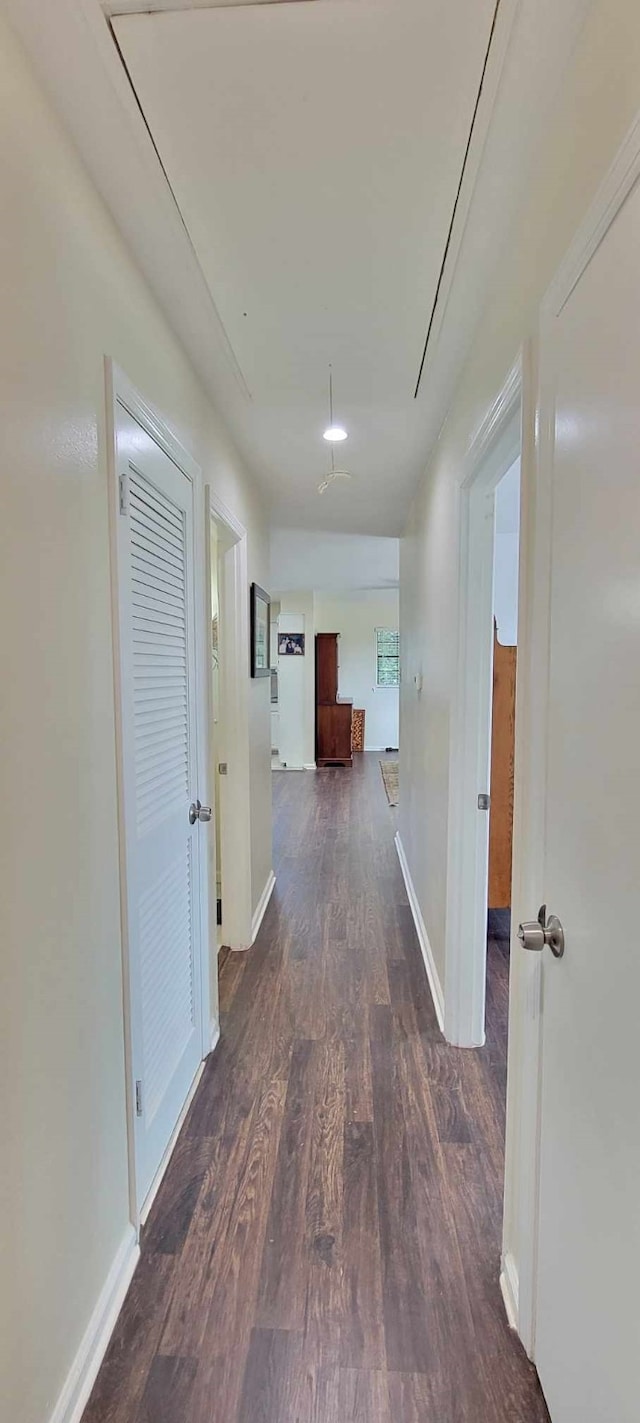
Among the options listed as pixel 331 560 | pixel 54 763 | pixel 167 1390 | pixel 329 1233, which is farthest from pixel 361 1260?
pixel 331 560

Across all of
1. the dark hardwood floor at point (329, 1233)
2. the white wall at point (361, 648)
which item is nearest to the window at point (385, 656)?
the white wall at point (361, 648)

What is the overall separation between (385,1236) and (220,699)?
201 centimetres

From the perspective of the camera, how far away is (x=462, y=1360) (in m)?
1.19

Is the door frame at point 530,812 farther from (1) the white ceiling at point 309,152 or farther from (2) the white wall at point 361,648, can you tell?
(2) the white wall at point 361,648

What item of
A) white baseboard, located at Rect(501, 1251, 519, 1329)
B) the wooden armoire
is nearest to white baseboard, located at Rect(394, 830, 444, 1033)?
white baseboard, located at Rect(501, 1251, 519, 1329)

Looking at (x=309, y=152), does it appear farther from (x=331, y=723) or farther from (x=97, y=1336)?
(x=331, y=723)

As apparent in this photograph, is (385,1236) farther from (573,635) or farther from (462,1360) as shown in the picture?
(573,635)

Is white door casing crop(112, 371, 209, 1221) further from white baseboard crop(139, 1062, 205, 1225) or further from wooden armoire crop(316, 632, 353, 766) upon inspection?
wooden armoire crop(316, 632, 353, 766)

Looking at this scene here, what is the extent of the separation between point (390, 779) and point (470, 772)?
17.9 feet

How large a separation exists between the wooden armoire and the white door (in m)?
7.74

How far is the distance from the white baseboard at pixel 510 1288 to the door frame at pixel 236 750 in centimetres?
183

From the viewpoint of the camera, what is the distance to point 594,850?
0.85m

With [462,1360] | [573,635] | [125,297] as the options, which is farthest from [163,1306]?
[125,297]

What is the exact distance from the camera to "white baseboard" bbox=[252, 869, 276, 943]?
3.15 meters
